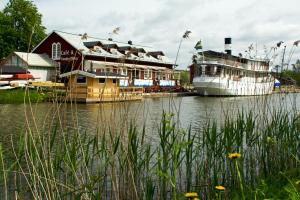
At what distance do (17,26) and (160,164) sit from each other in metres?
52.2

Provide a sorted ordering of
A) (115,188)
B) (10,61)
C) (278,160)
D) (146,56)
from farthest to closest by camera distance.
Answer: (146,56) < (10,61) < (278,160) < (115,188)

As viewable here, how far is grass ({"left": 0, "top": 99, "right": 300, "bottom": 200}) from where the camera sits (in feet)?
16.4

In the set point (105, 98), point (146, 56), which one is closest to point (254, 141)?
point (105, 98)

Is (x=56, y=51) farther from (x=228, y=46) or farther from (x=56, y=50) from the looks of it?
(x=228, y=46)

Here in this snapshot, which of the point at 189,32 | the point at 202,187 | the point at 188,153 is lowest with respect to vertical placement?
the point at 202,187

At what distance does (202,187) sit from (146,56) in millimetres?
42721

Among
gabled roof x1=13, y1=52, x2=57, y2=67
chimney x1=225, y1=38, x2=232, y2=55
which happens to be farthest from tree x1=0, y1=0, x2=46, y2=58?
chimney x1=225, y1=38, x2=232, y2=55

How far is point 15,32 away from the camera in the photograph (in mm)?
50000

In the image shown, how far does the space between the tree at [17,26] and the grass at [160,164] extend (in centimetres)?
4500

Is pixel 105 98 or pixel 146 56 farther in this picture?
pixel 146 56

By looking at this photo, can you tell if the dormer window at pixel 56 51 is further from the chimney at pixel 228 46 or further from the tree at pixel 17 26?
the chimney at pixel 228 46

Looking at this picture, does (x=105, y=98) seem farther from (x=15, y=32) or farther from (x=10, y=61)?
(x=15, y=32)

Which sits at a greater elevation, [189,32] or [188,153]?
[189,32]

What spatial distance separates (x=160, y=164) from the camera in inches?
203
